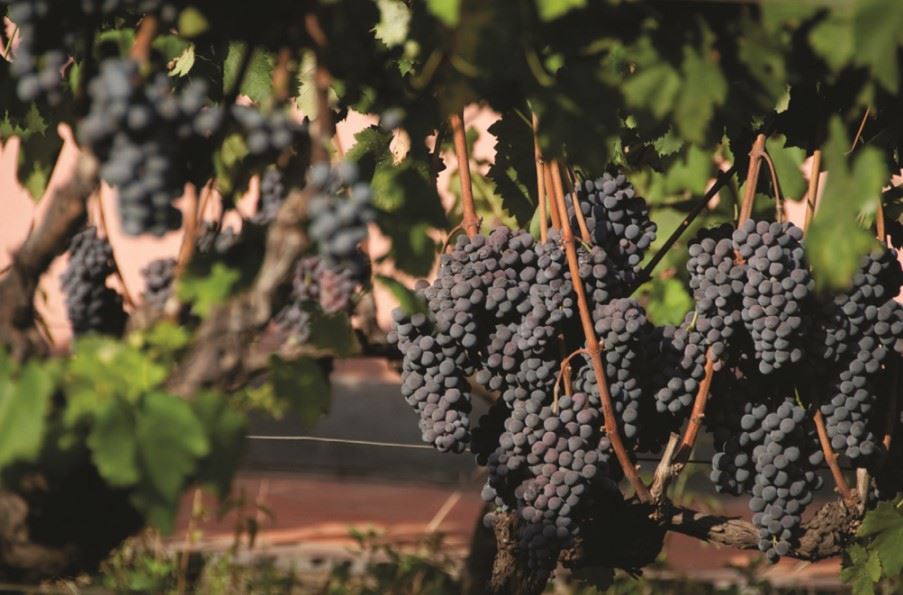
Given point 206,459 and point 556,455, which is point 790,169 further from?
point 206,459

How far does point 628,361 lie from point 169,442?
1033 mm

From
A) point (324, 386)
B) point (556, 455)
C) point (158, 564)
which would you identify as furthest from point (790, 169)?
point (158, 564)

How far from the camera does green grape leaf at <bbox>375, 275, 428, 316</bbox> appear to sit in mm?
1241

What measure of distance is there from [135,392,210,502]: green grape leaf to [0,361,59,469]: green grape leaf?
81mm

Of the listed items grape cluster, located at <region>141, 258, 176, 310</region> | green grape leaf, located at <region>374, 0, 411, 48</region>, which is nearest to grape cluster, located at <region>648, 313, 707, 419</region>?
green grape leaf, located at <region>374, 0, 411, 48</region>

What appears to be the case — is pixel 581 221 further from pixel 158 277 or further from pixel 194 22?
pixel 194 22

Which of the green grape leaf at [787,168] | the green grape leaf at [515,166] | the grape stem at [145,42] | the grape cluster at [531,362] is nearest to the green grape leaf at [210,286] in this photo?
the grape stem at [145,42]

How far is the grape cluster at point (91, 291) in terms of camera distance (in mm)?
2025

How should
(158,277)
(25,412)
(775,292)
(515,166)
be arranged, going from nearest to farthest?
(25,412)
(158,277)
(775,292)
(515,166)

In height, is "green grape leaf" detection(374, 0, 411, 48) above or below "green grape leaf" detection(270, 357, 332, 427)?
above

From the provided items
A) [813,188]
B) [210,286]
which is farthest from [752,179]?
[210,286]

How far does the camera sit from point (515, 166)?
7.61 ft

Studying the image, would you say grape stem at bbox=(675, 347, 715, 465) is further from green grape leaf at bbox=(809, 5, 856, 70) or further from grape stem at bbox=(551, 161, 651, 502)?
green grape leaf at bbox=(809, 5, 856, 70)

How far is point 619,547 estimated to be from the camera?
2.16m
